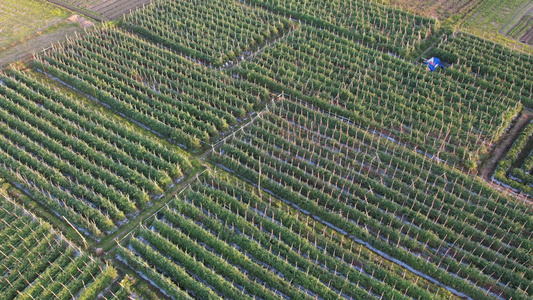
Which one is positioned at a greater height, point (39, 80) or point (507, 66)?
point (507, 66)

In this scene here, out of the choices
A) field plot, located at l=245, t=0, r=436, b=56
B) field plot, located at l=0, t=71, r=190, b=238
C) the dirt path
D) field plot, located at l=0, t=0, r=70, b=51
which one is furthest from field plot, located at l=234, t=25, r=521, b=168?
field plot, located at l=0, t=0, r=70, b=51

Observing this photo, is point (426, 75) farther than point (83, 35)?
No

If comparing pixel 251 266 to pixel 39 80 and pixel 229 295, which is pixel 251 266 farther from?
pixel 39 80

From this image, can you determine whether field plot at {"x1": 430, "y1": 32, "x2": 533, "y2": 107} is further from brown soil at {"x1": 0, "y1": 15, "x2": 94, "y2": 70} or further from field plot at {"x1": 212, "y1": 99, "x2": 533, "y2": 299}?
brown soil at {"x1": 0, "y1": 15, "x2": 94, "y2": 70}

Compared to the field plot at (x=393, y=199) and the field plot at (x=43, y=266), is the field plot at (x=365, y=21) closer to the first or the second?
the field plot at (x=393, y=199)

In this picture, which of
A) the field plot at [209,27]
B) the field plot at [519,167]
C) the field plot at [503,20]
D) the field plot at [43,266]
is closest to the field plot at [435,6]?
the field plot at [503,20]

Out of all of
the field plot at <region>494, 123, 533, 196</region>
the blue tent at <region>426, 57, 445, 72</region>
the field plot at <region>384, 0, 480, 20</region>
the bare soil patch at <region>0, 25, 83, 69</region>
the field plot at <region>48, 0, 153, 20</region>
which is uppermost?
the field plot at <region>384, 0, 480, 20</region>

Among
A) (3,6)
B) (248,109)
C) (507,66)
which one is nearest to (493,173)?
(507,66)
